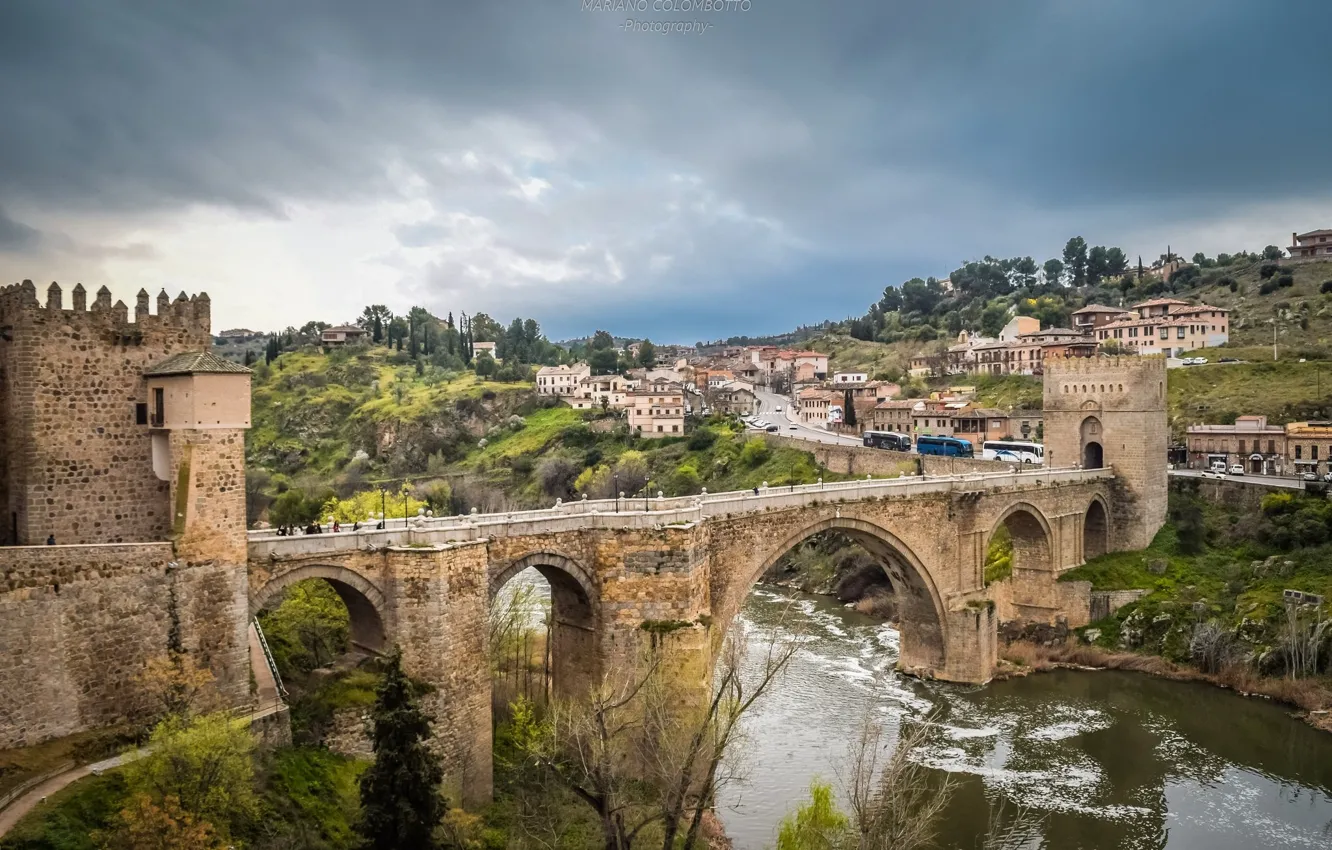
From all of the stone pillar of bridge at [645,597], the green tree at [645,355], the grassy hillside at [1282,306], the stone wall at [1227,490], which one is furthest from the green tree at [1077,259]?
the stone pillar of bridge at [645,597]

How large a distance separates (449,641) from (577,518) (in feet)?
13.8

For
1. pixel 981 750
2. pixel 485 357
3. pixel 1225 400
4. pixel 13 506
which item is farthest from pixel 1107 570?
pixel 485 357

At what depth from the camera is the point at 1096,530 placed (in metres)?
38.0

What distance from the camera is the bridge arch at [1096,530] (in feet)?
123

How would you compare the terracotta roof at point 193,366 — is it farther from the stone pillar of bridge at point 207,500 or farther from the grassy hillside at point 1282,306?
the grassy hillside at point 1282,306

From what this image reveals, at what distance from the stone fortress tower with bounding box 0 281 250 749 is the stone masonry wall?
2 cm

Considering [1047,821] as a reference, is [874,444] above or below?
above

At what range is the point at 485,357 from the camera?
9769 cm

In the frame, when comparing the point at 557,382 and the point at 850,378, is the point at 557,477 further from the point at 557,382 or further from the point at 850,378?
the point at 850,378

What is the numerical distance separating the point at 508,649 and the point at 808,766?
8584 millimetres

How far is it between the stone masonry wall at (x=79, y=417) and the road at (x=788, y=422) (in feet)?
146

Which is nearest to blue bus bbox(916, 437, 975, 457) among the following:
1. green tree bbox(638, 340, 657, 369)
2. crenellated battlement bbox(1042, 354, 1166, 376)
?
crenellated battlement bbox(1042, 354, 1166, 376)

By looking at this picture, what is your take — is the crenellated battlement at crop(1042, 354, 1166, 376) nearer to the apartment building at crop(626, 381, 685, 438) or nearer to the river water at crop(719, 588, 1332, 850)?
the river water at crop(719, 588, 1332, 850)

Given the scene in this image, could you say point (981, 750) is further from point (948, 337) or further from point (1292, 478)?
point (948, 337)
